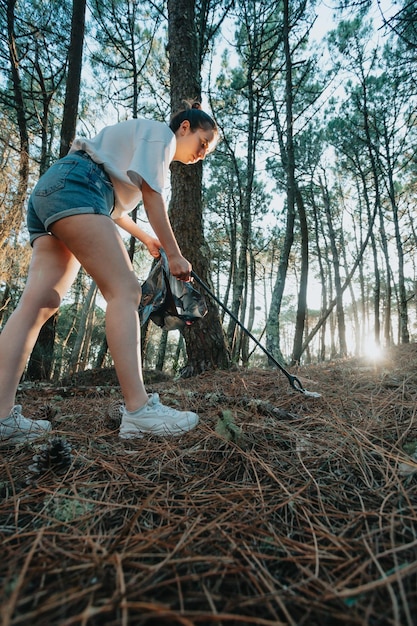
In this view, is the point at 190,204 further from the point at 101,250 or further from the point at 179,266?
the point at 101,250

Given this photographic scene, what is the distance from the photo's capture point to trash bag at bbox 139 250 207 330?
191 centimetres

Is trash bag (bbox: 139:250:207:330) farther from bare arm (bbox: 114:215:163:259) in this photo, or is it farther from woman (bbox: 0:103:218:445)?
woman (bbox: 0:103:218:445)

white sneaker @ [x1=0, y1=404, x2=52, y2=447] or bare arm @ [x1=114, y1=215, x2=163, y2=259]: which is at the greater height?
bare arm @ [x1=114, y1=215, x2=163, y2=259]

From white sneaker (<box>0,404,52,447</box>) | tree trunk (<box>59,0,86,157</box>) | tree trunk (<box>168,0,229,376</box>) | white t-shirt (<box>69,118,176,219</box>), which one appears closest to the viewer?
white sneaker (<box>0,404,52,447</box>)

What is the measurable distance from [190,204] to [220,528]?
3.28m

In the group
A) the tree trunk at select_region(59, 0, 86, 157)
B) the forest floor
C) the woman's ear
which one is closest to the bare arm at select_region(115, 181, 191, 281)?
the woman's ear

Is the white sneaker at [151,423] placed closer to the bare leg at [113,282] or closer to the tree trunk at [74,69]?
the bare leg at [113,282]

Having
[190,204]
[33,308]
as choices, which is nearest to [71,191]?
[33,308]

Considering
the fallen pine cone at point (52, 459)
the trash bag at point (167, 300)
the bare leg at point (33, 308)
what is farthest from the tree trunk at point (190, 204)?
the fallen pine cone at point (52, 459)

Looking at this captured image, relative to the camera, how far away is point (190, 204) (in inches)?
134

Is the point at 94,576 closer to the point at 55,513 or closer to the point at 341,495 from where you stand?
the point at 55,513

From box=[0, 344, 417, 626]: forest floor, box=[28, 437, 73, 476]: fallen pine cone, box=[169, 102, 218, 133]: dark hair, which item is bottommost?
box=[0, 344, 417, 626]: forest floor

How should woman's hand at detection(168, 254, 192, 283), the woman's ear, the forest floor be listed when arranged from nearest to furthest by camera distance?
the forest floor → woman's hand at detection(168, 254, 192, 283) → the woman's ear

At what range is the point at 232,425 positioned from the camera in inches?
40.5
